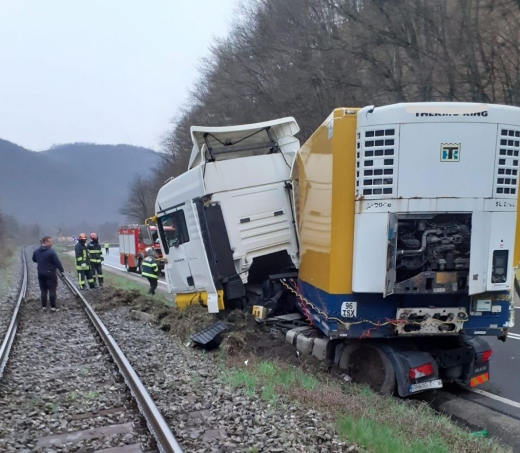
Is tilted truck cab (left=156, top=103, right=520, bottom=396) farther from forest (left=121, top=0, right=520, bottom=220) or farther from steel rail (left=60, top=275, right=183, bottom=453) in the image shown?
forest (left=121, top=0, right=520, bottom=220)

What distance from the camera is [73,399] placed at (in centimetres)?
568

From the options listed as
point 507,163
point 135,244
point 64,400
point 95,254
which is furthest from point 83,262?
point 507,163

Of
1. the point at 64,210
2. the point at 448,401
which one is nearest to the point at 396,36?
the point at 448,401

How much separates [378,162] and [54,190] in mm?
182202

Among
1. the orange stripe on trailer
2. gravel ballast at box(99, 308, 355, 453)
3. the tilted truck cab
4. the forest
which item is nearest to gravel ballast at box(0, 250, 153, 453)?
gravel ballast at box(99, 308, 355, 453)

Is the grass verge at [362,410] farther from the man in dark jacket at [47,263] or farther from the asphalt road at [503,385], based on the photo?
the man in dark jacket at [47,263]

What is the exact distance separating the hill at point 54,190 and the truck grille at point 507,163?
490 feet

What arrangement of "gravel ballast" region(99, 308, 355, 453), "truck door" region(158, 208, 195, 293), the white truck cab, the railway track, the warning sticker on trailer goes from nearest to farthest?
"gravel ballast" region(99, 308, 355, 453)
the railway track
the warning sticker on trailer
the white truck cab
"truck door" region(158, 208, 195, 293)

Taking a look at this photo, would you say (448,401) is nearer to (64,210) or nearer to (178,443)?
(178,443)

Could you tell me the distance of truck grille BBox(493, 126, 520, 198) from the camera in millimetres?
5391

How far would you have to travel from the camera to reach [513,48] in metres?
14.9

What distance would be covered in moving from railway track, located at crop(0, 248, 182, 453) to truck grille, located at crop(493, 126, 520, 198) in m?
3.97

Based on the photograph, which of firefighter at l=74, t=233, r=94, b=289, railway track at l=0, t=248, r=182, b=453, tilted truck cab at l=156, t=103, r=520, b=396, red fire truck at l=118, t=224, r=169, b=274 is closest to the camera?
railway track at l=0, t=248, r=182, b=453

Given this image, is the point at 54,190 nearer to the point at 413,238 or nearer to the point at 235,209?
the point at 235,209
